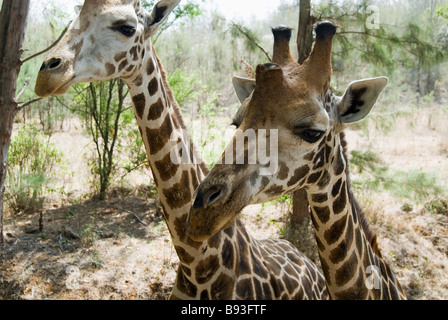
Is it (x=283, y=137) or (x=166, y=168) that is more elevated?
(x=283, y=137)

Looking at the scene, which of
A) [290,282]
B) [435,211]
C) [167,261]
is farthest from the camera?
[435,211]

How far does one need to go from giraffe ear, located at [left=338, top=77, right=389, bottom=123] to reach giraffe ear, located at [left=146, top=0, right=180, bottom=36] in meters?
1.93

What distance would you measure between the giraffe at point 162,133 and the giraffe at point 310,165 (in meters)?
0.93

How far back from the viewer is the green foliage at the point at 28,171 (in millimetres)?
7516

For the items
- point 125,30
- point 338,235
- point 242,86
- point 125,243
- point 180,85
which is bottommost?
point 125,243

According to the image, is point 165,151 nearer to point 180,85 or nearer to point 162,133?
point 162,133

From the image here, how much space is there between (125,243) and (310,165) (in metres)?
4.87

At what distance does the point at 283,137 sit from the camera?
2.34m

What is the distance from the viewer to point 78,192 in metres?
8.98

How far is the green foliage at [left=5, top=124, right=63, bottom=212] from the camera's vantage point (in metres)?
7.52

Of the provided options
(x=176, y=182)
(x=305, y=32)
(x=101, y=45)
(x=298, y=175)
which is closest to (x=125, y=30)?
(x=101, y=45)

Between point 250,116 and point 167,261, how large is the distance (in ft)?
14.1

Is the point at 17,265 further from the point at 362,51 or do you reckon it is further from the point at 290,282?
the point at 362,51
